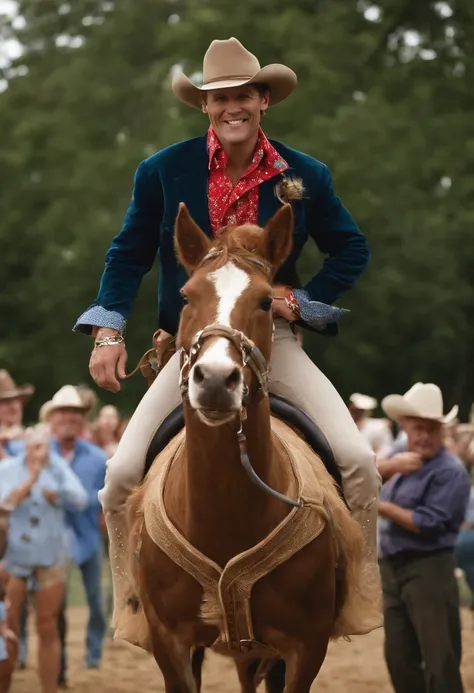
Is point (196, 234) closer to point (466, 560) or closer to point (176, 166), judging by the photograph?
point (176, 166)

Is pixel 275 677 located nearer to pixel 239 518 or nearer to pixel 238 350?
pixel 239 518

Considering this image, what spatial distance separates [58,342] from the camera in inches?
1364

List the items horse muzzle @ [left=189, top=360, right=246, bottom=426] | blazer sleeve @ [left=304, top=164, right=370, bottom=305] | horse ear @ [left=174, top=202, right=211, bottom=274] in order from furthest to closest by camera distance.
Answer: blazer sleeve @ [left=304, top=164, right=370, bottom=305] < horse ear @ [left=174, top=202, right=211, bottom=274] < horse muzzle @ [left=189, top=360, right=246, bottom=426]

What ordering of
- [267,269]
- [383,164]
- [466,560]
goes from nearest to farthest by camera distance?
[267,269] < [466,560] < [383,164]

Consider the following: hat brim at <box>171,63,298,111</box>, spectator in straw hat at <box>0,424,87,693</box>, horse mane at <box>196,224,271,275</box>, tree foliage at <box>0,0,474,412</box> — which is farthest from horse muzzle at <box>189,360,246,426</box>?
tree foliage at <box>0,0,474,412</box>

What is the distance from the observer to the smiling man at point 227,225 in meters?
6.99

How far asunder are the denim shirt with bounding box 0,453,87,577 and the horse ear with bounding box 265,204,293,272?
6795mm

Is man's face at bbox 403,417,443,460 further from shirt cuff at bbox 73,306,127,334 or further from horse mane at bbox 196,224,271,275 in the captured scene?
horse mane at bbox 196,224,271,275

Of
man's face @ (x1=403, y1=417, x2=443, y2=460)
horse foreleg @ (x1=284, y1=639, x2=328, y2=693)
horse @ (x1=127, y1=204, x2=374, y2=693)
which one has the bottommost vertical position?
man's face @ (x1=403, y1=417, x2=443, y2=460)

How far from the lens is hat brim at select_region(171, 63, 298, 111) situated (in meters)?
6.96

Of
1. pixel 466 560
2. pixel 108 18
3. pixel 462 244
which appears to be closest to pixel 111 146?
pixel 108 18

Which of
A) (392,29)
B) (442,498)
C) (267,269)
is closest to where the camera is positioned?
(267,269)

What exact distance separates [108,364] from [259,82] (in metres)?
1.51

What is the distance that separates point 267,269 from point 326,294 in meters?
0.88
